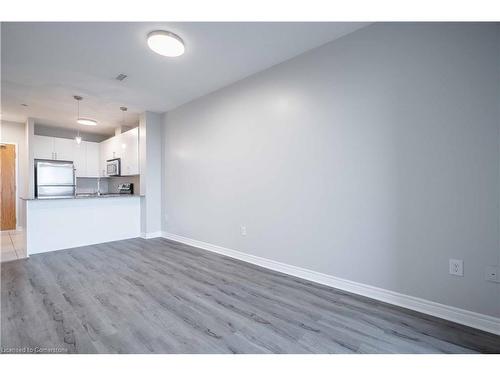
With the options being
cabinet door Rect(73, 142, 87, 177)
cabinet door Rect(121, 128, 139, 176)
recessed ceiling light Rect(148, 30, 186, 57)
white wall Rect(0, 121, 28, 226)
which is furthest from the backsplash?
recessed ceiling light Rect(148, 30, 186, 57)

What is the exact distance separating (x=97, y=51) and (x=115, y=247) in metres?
2.98

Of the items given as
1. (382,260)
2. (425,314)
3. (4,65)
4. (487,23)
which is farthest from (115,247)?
(487,23)

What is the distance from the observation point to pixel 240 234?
3260 mm

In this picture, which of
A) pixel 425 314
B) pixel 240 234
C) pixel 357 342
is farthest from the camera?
pixel 240 234

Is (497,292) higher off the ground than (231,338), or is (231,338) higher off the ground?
(497,292)

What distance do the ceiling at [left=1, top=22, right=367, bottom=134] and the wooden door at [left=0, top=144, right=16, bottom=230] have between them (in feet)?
5.84

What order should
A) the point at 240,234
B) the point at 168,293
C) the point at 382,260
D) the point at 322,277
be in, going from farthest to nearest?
1. the point at 240,234
2. the point at 322,277
3. the point at 168,293
4. the point at 382,260

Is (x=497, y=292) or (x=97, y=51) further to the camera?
(x=97, y=51)

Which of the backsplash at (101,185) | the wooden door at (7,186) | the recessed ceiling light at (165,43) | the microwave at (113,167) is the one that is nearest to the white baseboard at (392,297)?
the recessed ceiling light at (165,43)

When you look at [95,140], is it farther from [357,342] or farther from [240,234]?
[357,342]

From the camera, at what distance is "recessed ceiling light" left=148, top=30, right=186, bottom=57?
2201mm

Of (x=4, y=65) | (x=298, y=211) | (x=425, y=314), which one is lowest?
(x=425, y=314)

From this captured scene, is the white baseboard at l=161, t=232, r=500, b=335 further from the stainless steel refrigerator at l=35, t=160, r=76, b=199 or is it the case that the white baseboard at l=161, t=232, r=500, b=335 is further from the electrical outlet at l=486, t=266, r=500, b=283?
the stainless steel refrigerator at l=35, t=160, r=76, b=199

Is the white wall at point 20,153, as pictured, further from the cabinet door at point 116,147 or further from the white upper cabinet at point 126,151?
the cabinet door at point 116,147
